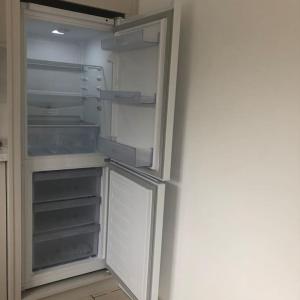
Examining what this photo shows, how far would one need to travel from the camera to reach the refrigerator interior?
1.93m

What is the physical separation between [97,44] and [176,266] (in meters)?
1.51

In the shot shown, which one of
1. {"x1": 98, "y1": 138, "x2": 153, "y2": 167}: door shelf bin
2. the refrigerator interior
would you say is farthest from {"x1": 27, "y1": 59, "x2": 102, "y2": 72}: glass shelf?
{"x1": 98, "y1": 138, "x2": 153, "y2": 167}: door shelf bin

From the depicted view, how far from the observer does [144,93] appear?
190 cm

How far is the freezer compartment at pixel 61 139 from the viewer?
2256 millimetres

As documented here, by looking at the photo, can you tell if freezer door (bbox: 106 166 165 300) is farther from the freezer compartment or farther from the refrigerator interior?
the freezer compartment

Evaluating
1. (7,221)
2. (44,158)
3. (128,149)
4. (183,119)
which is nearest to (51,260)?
(7,221)

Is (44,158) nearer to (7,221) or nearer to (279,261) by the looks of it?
(7,221)

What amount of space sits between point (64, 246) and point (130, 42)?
148 cm

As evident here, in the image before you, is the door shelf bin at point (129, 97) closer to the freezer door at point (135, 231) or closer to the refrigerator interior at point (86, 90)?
the refrigerator interior at point (86, 90)

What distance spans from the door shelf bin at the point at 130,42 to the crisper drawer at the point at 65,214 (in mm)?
1029

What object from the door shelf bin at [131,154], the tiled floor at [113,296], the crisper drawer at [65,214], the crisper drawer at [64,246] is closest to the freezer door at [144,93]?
the door shelf bin at [131,154]

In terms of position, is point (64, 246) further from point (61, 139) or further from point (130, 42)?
point (130, 42)

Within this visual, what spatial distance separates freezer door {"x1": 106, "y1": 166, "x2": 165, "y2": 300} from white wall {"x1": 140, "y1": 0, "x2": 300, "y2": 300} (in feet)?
0.56

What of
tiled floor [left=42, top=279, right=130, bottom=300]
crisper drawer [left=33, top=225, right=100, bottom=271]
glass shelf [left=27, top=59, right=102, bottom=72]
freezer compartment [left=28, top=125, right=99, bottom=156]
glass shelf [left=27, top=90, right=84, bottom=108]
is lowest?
tiled floor [left=42, top=279, right=130, bottom=300]
